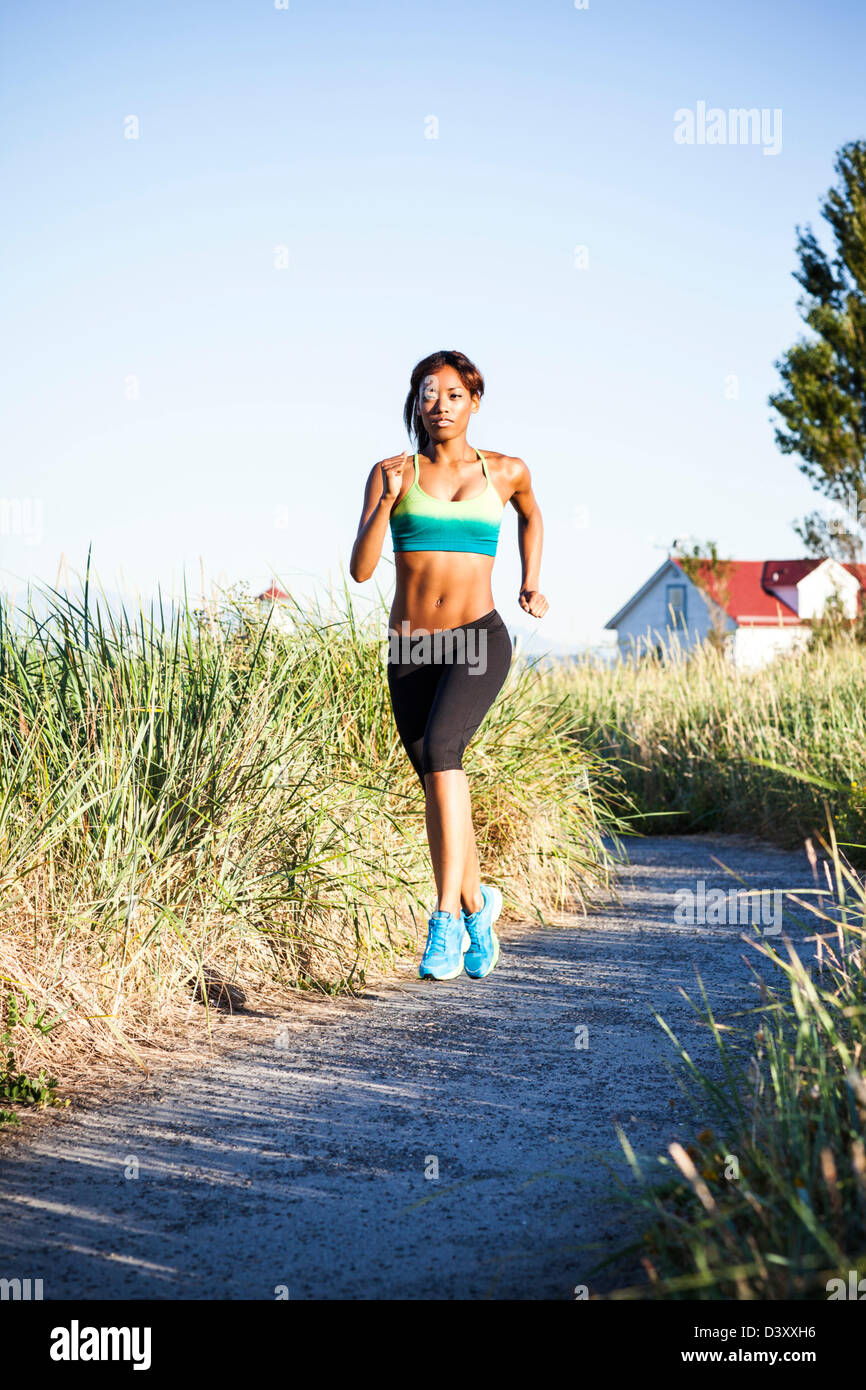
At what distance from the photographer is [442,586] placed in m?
3.96

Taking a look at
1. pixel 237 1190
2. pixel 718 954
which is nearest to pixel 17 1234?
pixel 237 1190

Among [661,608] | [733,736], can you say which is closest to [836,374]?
[733,736]

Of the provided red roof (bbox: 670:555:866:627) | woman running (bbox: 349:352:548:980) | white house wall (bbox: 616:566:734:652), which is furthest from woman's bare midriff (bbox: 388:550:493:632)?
white house wall (bbox: 616:566:734:652)

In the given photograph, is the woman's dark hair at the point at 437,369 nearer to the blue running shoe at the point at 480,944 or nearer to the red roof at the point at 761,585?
the blue running shoe at the point at 480,944

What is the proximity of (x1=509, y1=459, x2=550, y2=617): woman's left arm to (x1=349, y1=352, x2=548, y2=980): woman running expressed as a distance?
0.04 metres

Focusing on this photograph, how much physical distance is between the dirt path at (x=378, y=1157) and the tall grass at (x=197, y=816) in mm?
407

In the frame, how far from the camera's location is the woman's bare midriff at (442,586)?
394 cm

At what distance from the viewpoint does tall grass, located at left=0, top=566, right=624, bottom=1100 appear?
146 inches

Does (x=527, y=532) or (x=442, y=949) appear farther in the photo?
(x=527, y=532)

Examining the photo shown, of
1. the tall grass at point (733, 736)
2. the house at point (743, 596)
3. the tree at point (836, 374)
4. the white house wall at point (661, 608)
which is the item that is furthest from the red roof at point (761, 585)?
the tall grass at point (733, 736)

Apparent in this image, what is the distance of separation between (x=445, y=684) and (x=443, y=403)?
39.9 inches

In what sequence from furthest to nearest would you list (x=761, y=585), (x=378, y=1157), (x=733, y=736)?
1. (x=761, y=585)
2. (x=733, y=736)
3. (x=378, y=1157)

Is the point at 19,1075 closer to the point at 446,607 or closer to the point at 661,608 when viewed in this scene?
the point at 446,607
